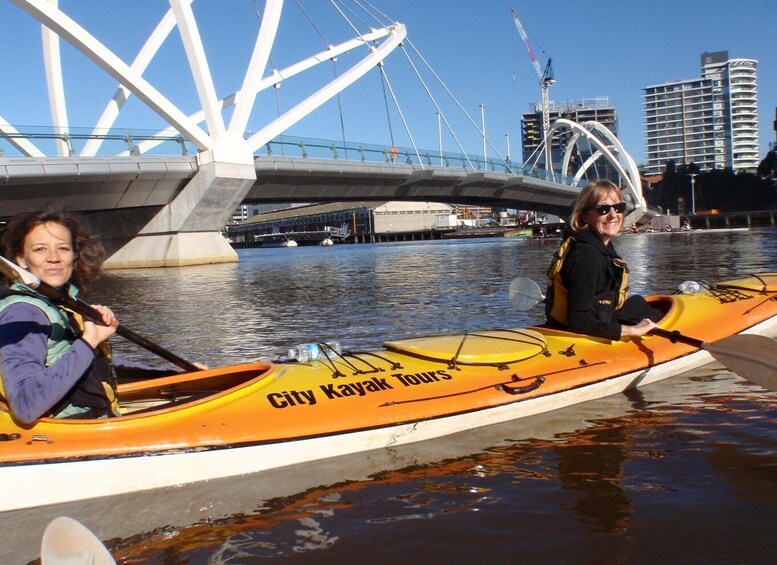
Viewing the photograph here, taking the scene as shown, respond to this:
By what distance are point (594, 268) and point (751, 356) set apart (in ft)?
3.95

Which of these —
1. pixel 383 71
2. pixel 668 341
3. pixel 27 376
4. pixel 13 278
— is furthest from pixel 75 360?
pixel 383 71

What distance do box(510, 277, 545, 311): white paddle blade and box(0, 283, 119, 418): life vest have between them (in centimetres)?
372

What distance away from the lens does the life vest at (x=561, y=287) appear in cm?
529

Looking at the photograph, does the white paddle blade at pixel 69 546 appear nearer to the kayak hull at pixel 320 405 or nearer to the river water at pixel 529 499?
the river water at pixel 529 499

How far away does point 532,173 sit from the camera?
4956 cm

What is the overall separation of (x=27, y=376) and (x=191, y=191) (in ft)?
91.1

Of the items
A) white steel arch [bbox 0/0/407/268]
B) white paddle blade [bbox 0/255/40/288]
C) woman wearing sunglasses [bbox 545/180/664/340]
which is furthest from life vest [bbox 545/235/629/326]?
white steel arch [bbox 0/0/407/268]

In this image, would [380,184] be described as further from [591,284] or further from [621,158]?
[621,158]

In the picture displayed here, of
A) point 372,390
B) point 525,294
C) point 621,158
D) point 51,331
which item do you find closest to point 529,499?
point 372,390

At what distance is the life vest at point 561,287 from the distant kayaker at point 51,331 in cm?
327

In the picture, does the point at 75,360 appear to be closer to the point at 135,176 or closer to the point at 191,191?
the point at 135,176

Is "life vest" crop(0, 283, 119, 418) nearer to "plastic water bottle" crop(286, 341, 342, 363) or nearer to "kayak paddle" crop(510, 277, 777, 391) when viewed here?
"plastic water bottle" crop(286, 341, 342, 363)

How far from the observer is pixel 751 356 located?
479 centimetres

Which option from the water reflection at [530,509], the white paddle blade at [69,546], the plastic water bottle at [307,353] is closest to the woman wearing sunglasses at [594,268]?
the water reflection at [530,509]
